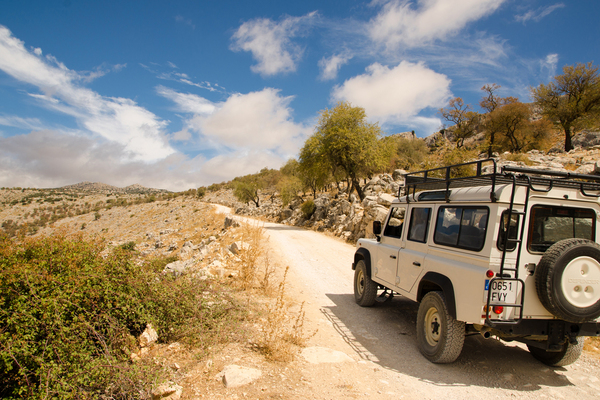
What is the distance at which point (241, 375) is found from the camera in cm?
376

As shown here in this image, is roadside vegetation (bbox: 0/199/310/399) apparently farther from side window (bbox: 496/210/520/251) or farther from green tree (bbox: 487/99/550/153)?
green tree (bbox: 487/99/550/153)

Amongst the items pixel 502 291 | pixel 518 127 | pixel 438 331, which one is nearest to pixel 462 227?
pixel 502 291

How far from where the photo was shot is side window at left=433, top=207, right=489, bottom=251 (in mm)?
3959

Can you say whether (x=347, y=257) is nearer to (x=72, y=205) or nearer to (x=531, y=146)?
(x=531, y=146)

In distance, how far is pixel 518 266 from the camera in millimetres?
3705

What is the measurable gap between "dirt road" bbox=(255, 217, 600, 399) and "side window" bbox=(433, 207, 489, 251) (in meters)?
1.75

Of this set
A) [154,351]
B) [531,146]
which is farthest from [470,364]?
[531,146]

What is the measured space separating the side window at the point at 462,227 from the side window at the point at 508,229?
0.18 m

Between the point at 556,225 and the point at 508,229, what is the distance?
0.87 meters

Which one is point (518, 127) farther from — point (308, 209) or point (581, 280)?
point (581, 280)

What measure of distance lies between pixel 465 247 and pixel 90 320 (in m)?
4.83

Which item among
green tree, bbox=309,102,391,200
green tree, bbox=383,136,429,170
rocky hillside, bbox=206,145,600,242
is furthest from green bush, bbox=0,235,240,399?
green tree, bbox=383,136,429,170

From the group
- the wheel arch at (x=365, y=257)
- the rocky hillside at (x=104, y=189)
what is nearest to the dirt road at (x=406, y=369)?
the wheel arch at (x=365, y=257)

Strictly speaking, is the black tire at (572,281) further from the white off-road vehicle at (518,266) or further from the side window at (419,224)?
the side window at (419,224)
